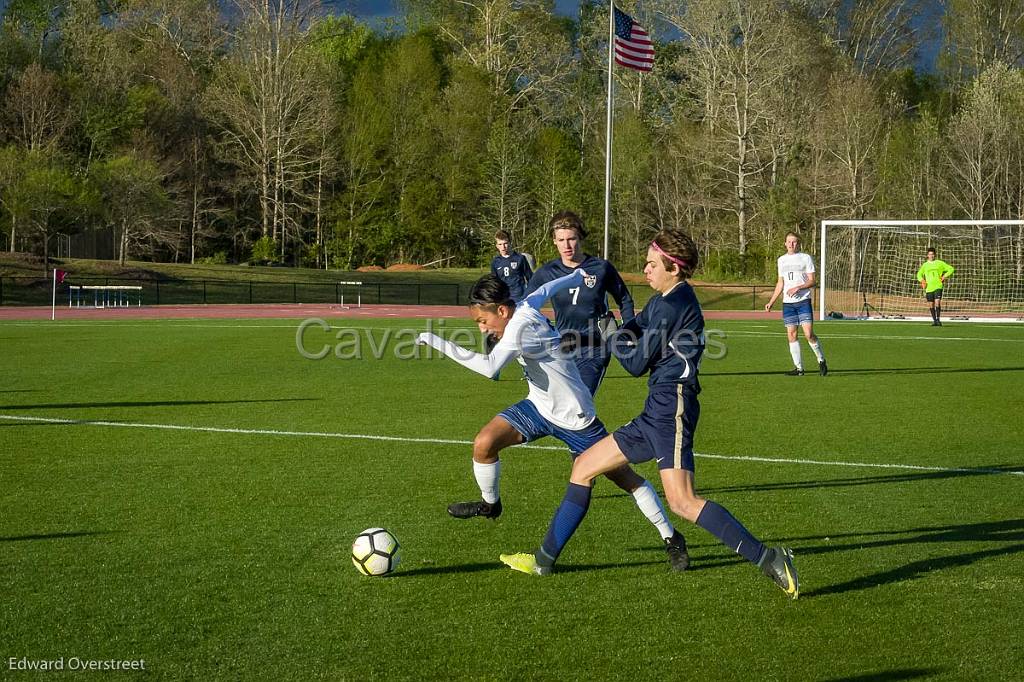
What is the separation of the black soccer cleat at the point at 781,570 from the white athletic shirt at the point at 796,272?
1170cm

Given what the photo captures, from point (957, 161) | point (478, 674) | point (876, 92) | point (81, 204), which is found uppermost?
point (876, 92)

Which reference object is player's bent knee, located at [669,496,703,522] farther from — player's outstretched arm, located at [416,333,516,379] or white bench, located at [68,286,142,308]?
white bench, located at [68,286,142,308]

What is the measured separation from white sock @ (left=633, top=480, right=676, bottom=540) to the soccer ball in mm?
1448

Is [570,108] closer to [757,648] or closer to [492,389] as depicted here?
[492,389]

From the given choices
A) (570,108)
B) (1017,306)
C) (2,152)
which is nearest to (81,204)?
(2,152)

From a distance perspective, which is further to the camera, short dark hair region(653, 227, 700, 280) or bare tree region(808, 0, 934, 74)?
bare tree region(808, 0, 934, 74)

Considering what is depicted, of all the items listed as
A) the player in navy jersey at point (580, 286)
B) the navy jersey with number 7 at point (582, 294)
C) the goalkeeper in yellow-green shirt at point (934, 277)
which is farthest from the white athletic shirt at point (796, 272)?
the goalkeeper in yellow-green shirt at point (934, 277)

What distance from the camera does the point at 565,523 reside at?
609 cm

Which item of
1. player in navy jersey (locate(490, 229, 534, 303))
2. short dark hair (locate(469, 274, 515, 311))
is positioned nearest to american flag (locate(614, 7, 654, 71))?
player in navy jersey (locate(490, 229, 534, 303))

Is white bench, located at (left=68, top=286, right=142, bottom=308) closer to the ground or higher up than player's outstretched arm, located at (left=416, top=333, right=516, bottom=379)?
higher up

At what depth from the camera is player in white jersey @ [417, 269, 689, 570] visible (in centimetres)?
618

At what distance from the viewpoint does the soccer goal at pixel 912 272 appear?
36.6 meters

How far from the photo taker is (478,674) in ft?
15.1

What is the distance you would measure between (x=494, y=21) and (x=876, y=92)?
75.6ft
